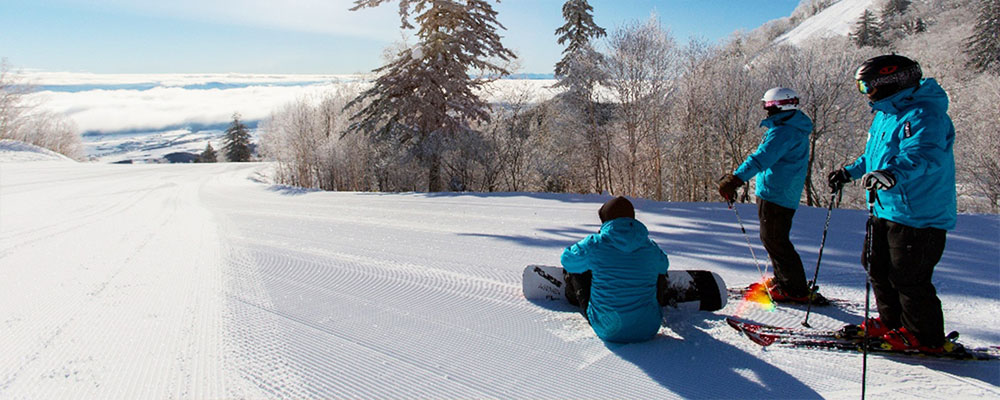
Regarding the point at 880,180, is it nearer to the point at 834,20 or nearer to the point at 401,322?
the point at 401,322

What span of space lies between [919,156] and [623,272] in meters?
1.56

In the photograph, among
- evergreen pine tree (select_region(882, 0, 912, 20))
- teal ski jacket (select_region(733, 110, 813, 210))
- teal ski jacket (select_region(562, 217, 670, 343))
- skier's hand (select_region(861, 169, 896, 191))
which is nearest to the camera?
skier's hand (select_region(861, 169, 896, 191))

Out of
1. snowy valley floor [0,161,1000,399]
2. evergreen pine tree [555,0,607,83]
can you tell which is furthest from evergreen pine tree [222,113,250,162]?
snowy valley floor [0,161,1000,399]

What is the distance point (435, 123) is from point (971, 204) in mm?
26726

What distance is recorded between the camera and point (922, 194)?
8.18 feet

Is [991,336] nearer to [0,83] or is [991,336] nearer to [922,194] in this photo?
[922,194]

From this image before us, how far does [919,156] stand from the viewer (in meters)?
2.37

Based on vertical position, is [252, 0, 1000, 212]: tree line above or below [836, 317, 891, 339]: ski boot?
above

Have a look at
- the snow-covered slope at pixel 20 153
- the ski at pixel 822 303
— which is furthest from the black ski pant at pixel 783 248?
the snow-covered slope at pixel 20 153

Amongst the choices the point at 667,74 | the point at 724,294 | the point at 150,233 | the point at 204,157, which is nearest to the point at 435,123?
the point at 667,74

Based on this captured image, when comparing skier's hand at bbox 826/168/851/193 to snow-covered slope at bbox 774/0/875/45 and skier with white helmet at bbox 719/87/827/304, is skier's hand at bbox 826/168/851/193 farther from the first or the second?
snow-covered slope at bbox 774/0/875/45

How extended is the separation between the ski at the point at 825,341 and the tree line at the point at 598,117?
14621 mm

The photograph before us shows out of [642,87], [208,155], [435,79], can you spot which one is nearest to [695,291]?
[435,79]

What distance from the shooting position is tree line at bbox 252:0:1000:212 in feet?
55.2
